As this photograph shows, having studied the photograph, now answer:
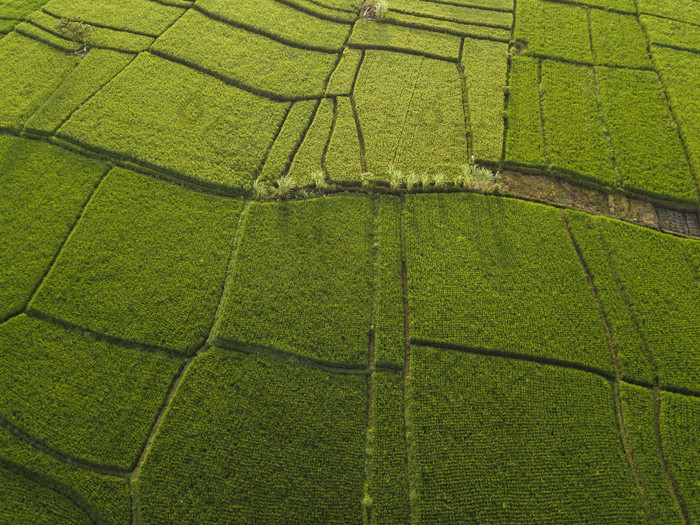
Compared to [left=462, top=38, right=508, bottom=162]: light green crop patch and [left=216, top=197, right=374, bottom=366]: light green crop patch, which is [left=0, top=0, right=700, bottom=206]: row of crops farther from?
[left=216, top=197, right=374, bottom=366]: light green crop patch

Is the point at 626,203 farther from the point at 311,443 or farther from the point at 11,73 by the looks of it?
the point at 11,73

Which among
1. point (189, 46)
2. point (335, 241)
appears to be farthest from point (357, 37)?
point (335, 241)

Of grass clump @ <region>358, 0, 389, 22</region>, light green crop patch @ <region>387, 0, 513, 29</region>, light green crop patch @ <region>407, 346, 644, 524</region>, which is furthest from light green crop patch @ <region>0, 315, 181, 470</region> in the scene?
light green crop patch @ <region>387, 0, 513, 29</region>

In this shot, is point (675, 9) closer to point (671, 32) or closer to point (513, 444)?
point (671, 32)

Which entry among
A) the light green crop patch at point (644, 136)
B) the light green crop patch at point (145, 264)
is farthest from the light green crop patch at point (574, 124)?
the light green crop patch at point (145, 264)

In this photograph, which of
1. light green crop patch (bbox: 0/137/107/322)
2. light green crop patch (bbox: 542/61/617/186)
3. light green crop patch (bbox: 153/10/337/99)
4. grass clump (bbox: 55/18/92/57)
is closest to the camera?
light green crop patch (bbox: 0/137/107/322)

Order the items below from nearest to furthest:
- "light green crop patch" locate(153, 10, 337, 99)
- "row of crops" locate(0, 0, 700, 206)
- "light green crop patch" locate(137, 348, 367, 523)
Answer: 1. "light green crop patch" locate(137, 348, 367, 523)
2. "row of crops" locate(0, 0, 700, 206)
3. "light green crop patch" locate(153, 10, 337, 99)

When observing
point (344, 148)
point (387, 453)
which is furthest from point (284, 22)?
point (387, 453)
